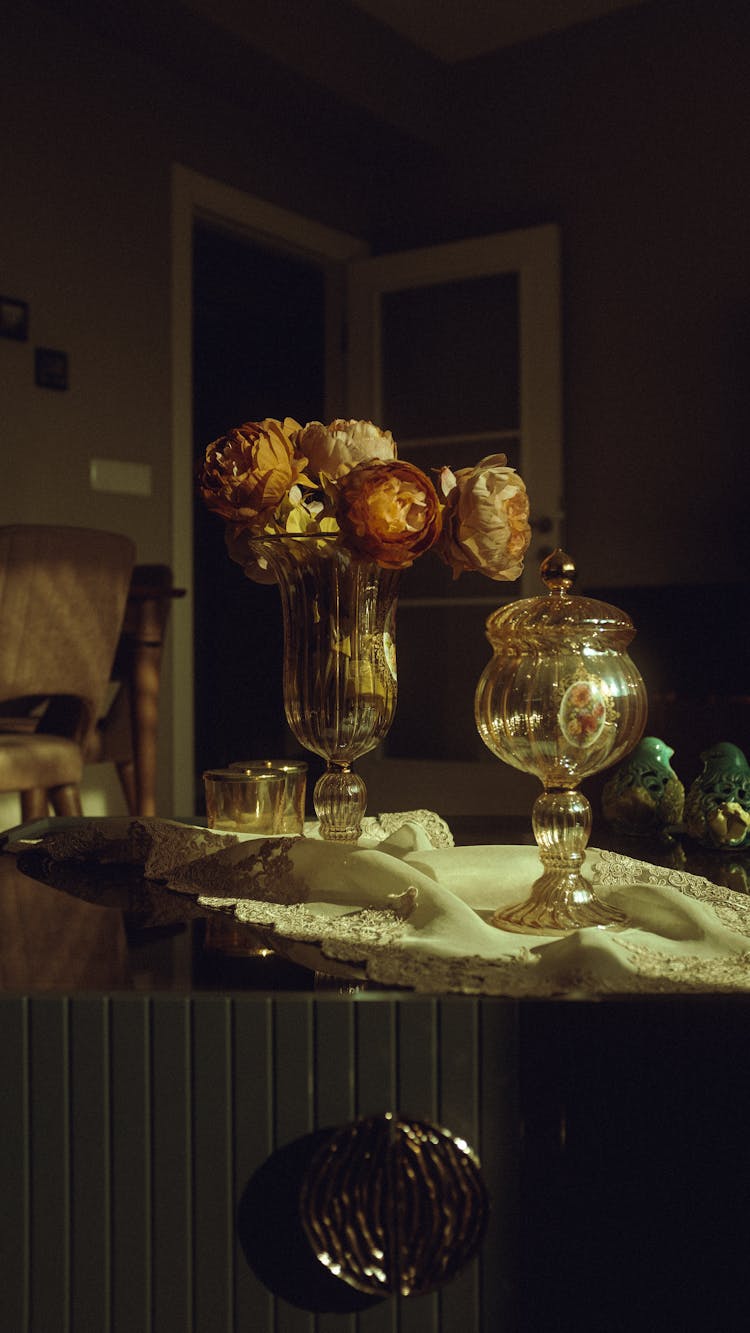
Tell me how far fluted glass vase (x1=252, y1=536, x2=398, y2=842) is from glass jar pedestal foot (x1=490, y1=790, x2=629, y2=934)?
0.82 ft

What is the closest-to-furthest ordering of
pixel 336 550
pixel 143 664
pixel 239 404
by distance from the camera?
1. pixel 336 550
2. pixel 143 664
3. pixel 239 404

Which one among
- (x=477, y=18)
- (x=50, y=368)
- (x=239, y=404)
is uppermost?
(x=477, y=18)

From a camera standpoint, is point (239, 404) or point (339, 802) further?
point (239, 404)

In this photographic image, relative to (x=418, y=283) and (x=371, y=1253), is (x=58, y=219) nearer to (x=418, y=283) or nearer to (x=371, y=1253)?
(x=418, y=283)

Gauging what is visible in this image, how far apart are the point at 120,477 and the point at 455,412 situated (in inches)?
53.8

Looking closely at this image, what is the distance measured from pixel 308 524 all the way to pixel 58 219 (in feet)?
9.78

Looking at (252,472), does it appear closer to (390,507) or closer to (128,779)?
(390,507)

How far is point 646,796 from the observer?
4.38 feet

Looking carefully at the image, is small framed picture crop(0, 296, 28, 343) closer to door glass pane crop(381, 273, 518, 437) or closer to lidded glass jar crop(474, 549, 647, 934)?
door glass pane crop(381, 273, 518, 437)

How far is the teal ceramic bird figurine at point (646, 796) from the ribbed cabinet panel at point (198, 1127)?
28.9 inches

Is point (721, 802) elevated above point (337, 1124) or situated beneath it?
elevated above

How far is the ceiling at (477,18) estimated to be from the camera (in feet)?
13.4

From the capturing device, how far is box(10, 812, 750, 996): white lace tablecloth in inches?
26.9

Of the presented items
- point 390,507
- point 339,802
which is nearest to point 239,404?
point 339,802
